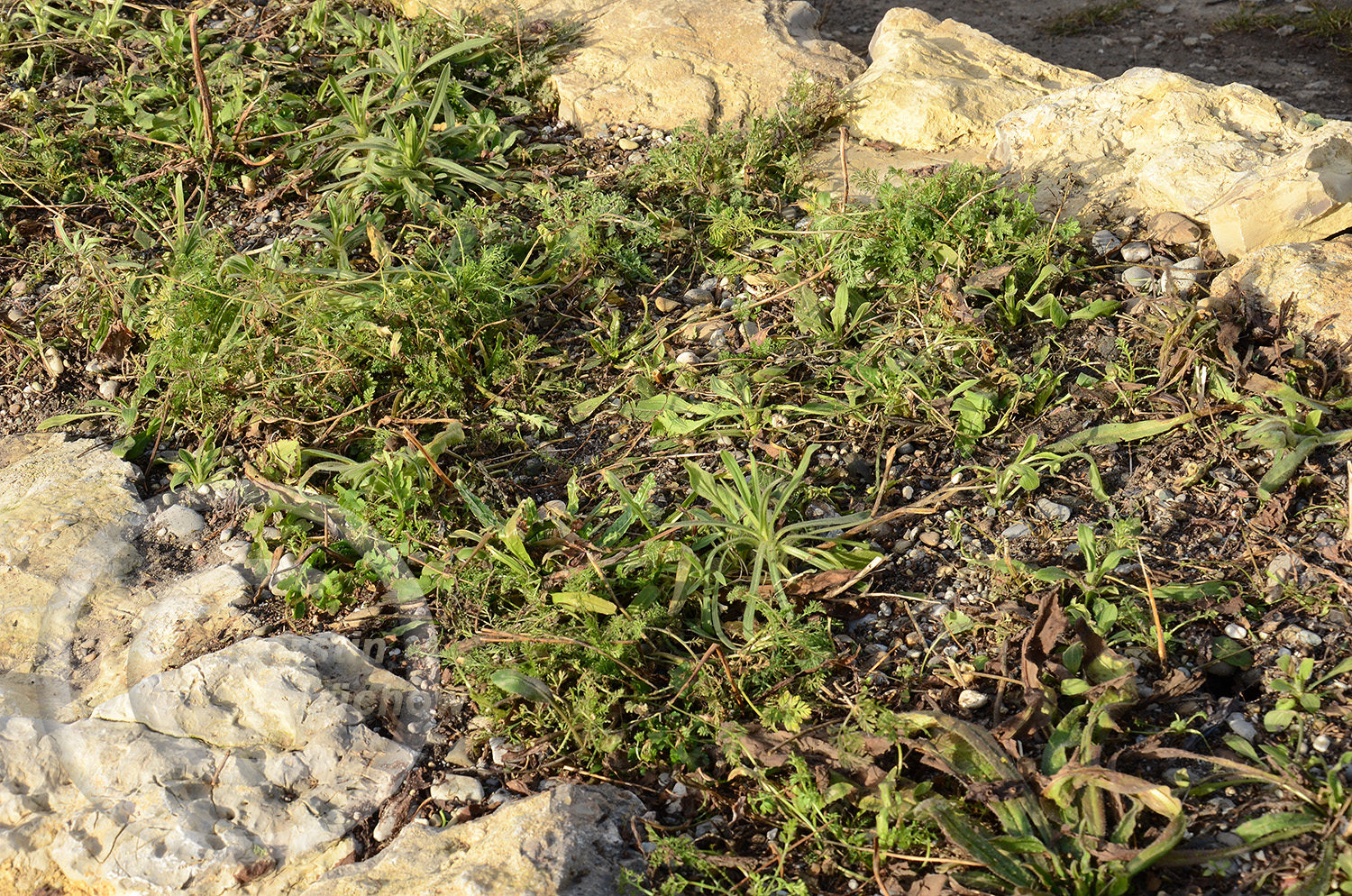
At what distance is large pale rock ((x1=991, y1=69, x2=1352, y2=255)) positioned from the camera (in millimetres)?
3039

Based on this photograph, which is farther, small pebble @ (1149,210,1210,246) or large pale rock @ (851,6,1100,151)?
large pale rock @ (851,6,1100,151)

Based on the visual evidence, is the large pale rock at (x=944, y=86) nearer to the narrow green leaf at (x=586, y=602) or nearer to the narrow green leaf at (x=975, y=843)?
the narrow green leaf at (x=586, y=602)

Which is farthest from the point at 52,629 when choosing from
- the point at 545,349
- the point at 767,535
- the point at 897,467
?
the point at 897,467

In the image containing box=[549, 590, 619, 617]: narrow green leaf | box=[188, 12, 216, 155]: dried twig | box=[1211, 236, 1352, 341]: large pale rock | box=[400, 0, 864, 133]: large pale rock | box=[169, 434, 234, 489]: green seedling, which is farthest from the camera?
box=[400, 0, 864, 133]: large pale rock

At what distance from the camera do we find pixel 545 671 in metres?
2.29

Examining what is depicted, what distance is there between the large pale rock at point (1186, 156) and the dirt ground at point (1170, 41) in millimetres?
1963

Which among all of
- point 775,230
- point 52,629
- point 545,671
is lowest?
point 52,629

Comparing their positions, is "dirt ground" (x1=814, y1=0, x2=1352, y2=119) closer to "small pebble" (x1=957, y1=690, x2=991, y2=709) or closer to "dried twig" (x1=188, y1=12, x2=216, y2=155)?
"dried twig" (x1=188, y1=12, x2=216, y2=155)

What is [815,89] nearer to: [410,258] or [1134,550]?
[410,258]

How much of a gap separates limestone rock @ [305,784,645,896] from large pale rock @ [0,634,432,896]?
0.47 ft

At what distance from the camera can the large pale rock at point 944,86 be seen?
3895mm

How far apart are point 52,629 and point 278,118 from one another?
94.1 inches

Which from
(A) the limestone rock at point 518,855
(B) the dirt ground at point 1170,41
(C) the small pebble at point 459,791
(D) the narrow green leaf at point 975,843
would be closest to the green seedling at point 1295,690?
(D) the narrow green leaf at point 975,843

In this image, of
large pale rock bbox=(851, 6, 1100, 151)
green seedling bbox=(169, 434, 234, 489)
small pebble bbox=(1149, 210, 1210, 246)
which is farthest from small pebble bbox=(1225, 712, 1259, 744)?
green seedling bbox=(169, 434, 234, 489)
